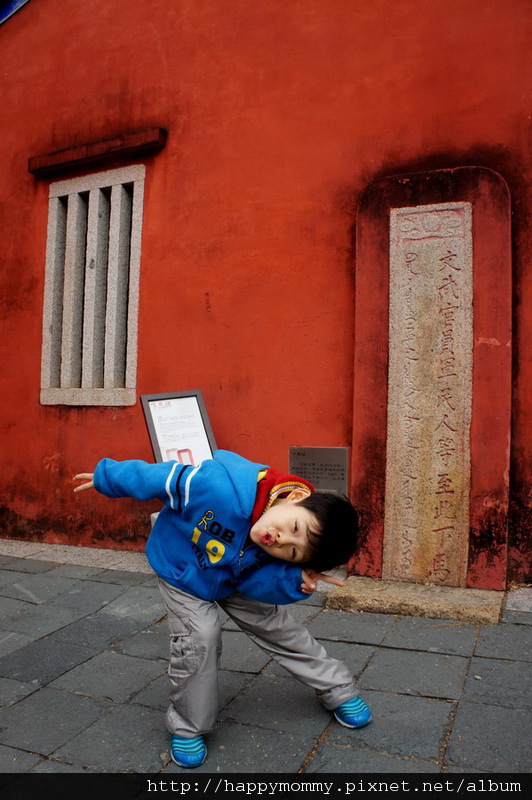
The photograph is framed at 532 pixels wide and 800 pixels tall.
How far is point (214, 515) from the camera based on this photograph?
7.37 ft

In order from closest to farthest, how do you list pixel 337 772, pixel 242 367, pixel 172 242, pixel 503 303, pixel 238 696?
pixel 337 772, pixel 238 696, pixel 503 303, pixel 242 367, pixel 172 242

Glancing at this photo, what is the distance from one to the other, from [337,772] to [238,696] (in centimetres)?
70

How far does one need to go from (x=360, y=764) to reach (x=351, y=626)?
139 cm

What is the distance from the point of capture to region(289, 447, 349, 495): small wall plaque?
177 inches

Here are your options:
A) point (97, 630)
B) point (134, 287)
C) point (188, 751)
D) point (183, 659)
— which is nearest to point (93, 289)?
Result: point (134, 287)

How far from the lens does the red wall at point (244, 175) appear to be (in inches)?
170

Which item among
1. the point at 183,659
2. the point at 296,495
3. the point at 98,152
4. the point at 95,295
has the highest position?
the point at 98,152

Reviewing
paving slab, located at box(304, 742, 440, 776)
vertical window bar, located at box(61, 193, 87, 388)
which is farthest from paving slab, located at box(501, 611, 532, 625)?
vertical window bar, located at box(61, 193, 87, 388)

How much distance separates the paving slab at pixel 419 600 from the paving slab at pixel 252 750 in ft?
4.83

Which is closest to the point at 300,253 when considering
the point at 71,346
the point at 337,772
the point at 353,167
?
the point at 353,167

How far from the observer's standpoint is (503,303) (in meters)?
4.05

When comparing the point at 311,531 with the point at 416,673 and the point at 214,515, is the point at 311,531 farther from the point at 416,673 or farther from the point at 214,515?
the point at 416,673

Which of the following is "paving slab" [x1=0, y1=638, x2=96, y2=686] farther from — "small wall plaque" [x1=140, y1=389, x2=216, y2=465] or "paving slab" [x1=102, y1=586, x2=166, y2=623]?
"small wall plaque" [x1=140, y1=389, x2=216, y2=465]

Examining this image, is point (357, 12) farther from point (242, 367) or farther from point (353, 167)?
point (242, 367)
